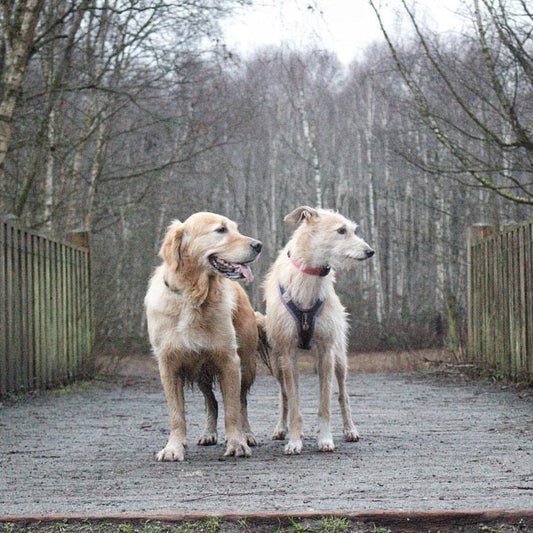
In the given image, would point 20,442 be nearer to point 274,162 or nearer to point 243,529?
point 243,529

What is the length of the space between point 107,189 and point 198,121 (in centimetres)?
255

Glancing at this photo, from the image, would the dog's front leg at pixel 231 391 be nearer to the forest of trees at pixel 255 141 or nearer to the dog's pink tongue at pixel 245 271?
the dog's pink tongue at pixel 245 271

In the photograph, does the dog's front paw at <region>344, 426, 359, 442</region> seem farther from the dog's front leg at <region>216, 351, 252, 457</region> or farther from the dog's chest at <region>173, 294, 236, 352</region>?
the dog's chest at <region>173, 294, 236, 352</region>

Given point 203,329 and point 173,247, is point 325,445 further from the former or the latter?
point 173,247

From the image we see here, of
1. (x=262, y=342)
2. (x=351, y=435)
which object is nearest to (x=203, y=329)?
(x=262, y=342)

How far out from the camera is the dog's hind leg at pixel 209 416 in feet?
22.0

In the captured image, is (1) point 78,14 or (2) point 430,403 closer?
(2) point 430,403

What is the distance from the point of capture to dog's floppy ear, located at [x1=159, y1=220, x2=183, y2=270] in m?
6.26

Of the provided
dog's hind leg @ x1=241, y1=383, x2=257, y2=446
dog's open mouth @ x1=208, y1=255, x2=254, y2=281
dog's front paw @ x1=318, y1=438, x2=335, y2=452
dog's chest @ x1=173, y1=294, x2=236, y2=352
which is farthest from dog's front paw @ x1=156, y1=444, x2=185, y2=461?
dog's open mouth @ x1=208, y1=255, x2=254, y2=281

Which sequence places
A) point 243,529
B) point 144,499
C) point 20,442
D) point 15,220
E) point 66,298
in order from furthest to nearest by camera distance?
point 66,298
point 15,220
point 20,442
point 144,499
point 243,529

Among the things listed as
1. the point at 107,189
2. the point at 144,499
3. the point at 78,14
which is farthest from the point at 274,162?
the point at 144,499

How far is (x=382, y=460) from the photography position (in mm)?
5676

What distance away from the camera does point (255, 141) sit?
127 feet

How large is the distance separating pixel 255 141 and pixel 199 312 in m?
32.9
